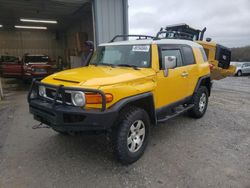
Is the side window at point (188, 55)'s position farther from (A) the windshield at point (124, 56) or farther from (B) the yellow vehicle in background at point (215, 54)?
(B) the yellow vehicle in background at point (215, 54)

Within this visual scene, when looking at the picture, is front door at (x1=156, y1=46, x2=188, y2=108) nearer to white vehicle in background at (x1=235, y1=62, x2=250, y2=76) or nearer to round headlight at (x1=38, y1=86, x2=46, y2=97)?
round headlight at (x1=38, y1=86, x2=46, y2=97)

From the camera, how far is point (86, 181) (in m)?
2.92

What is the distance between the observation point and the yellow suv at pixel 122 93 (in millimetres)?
2865

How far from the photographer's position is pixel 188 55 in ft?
16.0

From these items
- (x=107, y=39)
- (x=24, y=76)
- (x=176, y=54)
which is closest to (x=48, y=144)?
(x=176, y=54)

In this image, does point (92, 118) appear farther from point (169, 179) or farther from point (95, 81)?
point (169, 179)

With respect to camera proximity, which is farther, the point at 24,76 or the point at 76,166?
the point at 24,76

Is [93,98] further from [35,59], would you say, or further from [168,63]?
[35,59]

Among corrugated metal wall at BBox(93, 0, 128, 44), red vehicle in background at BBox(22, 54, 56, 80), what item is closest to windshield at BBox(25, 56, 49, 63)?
red vehicle in background at BBox(22, 54, 56, 80)

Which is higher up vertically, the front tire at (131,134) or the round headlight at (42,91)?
the round headlight at (42,91)

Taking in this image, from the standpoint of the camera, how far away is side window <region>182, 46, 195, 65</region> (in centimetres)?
473

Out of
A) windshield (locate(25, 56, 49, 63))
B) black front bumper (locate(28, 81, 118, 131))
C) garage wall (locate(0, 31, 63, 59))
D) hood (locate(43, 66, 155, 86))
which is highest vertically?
garage wall (locate(0, 31, 63, 59))

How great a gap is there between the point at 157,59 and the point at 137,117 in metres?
1.16

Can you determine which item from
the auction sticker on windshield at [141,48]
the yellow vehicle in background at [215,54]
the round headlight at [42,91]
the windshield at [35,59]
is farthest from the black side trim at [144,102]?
the windshield at [35,59]
